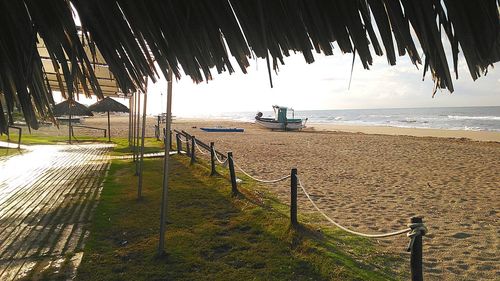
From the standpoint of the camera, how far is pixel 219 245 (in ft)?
15.2

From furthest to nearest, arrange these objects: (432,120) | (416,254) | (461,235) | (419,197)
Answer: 1. (432,120)
2. (419,197)
3. (461,235)
4. (416,254)

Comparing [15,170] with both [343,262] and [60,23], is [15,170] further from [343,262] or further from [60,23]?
[60,23]

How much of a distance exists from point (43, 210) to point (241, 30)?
5553 millimetres

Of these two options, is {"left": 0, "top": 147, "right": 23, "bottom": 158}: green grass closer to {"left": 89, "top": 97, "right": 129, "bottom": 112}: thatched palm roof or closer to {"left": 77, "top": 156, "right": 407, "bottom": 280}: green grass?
{"left": 89, "top": 97, "right": 129, "bottom": 112}: thatched palm roof

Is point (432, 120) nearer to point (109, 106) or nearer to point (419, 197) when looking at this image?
point (109, 106)

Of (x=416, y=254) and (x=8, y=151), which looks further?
(x=8, y=151)

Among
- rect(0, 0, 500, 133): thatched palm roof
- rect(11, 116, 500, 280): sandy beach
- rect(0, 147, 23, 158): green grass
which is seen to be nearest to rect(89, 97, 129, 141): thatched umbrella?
rect(0, 147, 23, 158): green grass

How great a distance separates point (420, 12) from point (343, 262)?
11.0ft

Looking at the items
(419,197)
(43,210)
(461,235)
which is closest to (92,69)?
(43,210)

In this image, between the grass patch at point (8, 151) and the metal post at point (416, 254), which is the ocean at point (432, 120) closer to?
the grass patch at point (8, 151)

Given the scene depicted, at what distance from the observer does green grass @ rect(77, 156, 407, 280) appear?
12.8ft

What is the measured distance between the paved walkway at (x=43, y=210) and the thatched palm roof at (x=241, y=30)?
3.02 meters

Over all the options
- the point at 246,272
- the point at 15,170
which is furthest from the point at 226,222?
the point at 15,170

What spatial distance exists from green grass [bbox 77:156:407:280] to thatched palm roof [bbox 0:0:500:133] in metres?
2.73
